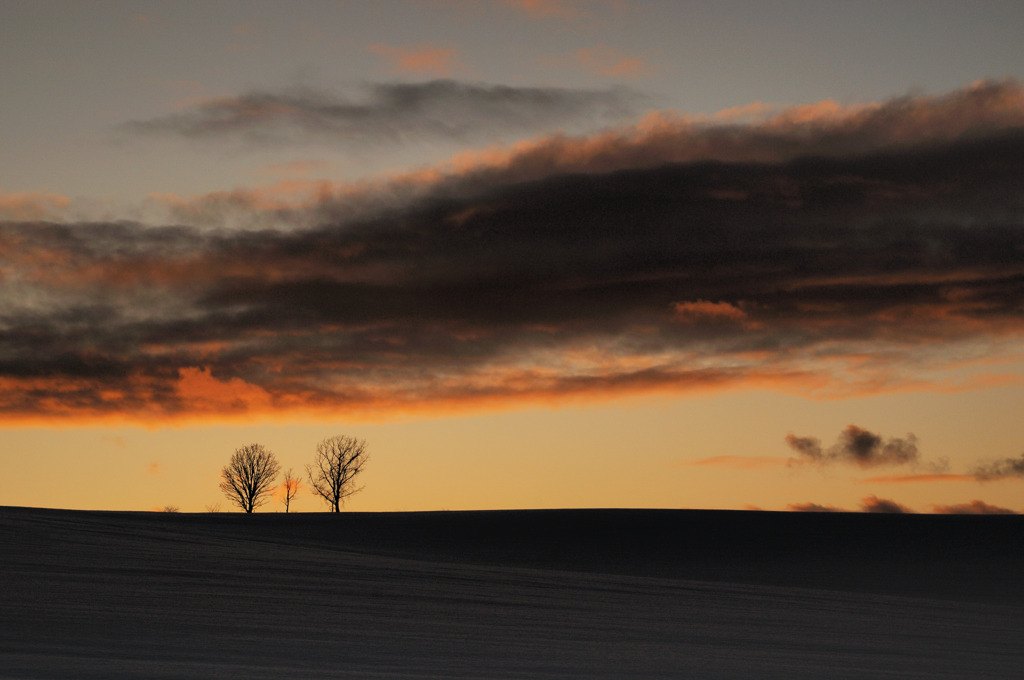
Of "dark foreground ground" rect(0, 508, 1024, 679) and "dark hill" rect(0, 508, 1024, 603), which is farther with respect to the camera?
"dark hill" rect(0, 508, 1024, 603)

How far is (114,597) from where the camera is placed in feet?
53.3

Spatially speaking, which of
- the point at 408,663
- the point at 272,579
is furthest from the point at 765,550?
the point at 408,663

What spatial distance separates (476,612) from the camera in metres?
18.3

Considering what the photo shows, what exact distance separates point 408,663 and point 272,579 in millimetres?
9689

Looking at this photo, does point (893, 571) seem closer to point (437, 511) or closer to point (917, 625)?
point (917, 625)

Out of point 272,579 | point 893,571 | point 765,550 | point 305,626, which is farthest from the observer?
A: point 765,550

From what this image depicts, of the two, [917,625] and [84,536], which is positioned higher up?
[84,536]

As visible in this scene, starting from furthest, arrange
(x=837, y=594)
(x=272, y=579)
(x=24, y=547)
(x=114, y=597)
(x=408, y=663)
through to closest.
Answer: (x=837, y=594), (x=24, y=547), (x=272, y=579), (x=114, y=597), (x=408, y=663)

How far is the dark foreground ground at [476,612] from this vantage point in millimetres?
12055

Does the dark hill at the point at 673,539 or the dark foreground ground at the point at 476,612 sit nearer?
the dark foreground ground at the point at 476,612

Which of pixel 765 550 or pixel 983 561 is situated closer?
pixel 983 561

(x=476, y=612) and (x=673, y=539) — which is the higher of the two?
(x=673, y=539)

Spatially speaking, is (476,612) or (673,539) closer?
(476,612)

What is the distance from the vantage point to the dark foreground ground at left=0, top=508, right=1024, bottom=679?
39.5 ft
